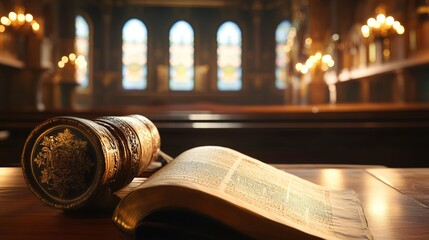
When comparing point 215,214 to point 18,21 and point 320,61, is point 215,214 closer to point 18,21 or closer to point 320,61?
point 18,21

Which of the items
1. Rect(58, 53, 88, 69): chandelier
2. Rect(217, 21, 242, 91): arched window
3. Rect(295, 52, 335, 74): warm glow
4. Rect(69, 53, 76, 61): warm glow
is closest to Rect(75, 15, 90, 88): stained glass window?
→ Rect(58, 53, 88, 69): chandelier

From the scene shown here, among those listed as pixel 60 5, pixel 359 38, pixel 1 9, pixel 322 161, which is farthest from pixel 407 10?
pixel 60 5

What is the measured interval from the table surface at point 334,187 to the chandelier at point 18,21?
29.3 ft

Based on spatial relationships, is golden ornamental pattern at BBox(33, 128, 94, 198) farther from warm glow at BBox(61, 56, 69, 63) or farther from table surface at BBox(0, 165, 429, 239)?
warm glow at BBox(61, 56, 69, 63)

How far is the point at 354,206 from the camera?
1082mm

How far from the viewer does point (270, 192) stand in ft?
3.40

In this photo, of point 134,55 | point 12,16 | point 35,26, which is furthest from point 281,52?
point 12,16

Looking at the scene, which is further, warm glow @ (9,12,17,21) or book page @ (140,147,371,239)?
warm glow @ (9,12,17,21)

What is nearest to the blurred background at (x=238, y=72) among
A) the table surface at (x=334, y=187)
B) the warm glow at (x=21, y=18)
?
the warm glow at (x=21, y=18)

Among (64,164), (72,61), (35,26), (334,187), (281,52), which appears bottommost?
(334,187)

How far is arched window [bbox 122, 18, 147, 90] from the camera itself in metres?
21.6

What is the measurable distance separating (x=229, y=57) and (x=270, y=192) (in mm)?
21364

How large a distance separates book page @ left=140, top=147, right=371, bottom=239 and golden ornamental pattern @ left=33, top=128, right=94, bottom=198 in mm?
135

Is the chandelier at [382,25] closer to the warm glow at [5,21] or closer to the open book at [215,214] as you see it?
the warm glow at [5,21]
